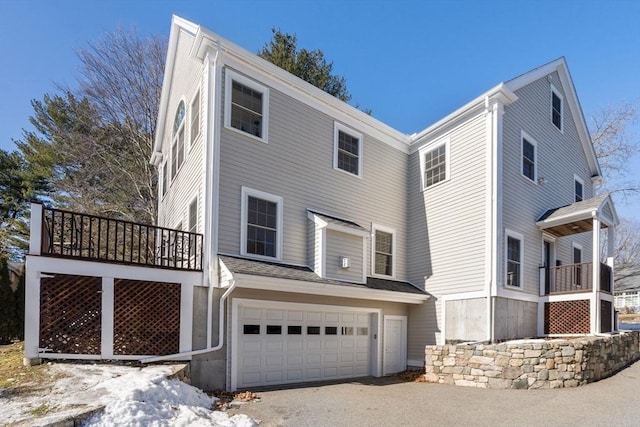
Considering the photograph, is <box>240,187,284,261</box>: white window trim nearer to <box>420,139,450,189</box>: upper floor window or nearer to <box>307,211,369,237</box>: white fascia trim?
<box>307,211,369,237</box>: white fascia trim

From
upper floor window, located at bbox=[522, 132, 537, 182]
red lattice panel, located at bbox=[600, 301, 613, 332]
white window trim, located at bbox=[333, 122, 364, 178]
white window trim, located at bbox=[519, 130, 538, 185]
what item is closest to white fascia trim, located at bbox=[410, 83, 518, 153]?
white window trim, located at bbox=[519, 130, 538, 185]

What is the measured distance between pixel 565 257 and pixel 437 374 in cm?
756

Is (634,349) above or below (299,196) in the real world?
below

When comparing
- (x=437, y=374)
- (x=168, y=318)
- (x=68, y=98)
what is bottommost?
(x=437, y=374)

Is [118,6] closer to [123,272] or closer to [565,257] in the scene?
[123,272]

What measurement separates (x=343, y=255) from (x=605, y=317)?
26.8 feet

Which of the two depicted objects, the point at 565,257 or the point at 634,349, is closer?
the point at 634,349

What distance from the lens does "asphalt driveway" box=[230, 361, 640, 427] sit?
20.9ft

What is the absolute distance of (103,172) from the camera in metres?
18.5

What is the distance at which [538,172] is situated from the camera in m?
13.3

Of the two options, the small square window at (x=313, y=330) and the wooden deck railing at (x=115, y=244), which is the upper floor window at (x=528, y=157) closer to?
the small square window at (x=313, y=330)

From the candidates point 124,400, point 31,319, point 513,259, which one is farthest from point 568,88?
point 31,319

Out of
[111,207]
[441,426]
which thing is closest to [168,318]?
[441,426]

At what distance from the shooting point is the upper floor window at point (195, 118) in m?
10.6
